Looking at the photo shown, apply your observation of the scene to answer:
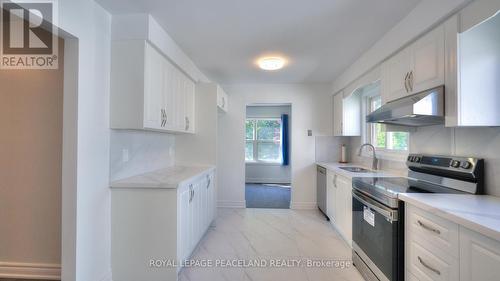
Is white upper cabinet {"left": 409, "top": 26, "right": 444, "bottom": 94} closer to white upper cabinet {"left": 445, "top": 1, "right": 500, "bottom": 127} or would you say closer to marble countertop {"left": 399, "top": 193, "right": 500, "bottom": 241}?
white upper cabinet {"left": 445, "top": 1, "right": 500, "bottom": 127}

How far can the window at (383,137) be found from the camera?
2781 millimetres

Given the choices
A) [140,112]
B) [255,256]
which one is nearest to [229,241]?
[255,256]

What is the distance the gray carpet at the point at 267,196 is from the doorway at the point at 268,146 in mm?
156

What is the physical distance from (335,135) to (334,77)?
40.3 inches

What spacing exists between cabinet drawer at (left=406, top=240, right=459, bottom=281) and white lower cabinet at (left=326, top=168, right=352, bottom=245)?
1.10 metres

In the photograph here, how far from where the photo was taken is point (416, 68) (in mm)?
1949

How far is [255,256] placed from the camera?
2521 mm

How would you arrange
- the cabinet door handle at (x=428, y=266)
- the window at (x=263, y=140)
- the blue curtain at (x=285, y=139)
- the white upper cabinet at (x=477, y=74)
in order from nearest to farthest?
the cabinet door handle at (x=428, y=266) < the white upper cabinet at (x=477, y=74) < the blue curtain at (x=285, y=139) < the window at (x=263, y=140)

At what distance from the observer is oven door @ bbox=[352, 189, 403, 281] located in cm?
168

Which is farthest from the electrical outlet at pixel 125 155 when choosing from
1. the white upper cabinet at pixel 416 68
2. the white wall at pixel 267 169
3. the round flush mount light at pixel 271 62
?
the white wall at pixel 267 169

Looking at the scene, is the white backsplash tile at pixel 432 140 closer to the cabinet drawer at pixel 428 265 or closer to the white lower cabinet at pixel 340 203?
the white lower cabinet at pixel 340 203

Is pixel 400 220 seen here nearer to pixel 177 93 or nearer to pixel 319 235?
pixel 319 235

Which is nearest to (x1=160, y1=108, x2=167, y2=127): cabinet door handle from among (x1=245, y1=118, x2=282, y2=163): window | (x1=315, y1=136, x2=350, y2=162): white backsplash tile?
(x1=315, y1=136, x2=350, y2=162): white backsplash tile

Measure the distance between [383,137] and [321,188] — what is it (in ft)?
4.28
